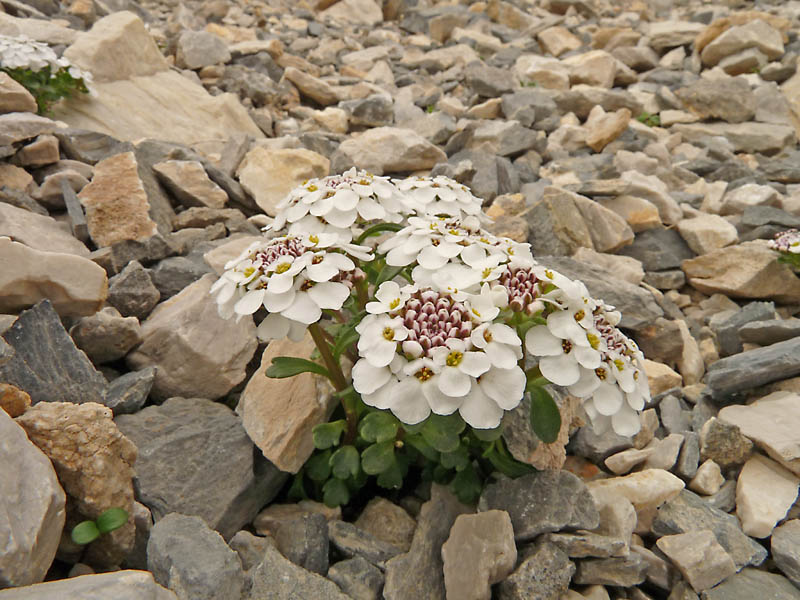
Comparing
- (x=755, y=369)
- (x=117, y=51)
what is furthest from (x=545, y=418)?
(x=117, y=51)

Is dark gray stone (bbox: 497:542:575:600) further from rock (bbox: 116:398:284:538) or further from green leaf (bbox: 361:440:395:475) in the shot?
rock (bbox: 116:398:284:538)

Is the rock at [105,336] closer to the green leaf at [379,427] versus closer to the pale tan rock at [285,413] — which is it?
the pale tan rock at [285,413]

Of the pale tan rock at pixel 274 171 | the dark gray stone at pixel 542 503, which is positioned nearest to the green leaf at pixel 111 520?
the dark gray stone at pixel 542 503

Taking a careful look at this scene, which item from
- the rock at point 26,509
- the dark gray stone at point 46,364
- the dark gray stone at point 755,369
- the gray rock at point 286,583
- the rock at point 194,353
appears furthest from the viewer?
the dark gray stone at point 755,369

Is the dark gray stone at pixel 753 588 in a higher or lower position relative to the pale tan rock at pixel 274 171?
lower

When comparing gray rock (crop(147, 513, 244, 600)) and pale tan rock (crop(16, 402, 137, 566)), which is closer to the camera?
gray rock (crop(147, 513, 244, 600))

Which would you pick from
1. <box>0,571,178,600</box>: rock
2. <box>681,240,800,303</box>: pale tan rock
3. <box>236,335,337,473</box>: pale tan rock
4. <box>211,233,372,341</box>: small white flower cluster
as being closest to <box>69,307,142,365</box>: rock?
<box>236,335,337,473</box>: pale tan rock
